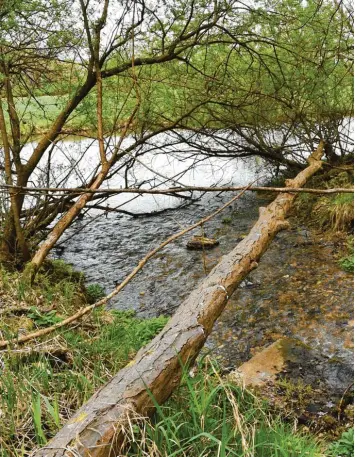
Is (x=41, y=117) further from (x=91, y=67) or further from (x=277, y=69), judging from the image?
(x=277, y=69)

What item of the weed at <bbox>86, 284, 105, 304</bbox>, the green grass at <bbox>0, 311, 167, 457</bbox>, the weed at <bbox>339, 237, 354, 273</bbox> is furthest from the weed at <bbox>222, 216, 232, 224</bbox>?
the green grass at <bbox>0, 311, 167, 457</bbox>

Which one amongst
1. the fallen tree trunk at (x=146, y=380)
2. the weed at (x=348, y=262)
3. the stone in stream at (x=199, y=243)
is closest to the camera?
the fallen tree trunk at (x=146, y=380)

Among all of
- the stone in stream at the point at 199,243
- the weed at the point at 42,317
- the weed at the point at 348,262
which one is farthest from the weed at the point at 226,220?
the weed at the point at 42,317

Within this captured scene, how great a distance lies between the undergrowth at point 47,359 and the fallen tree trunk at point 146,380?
9.0 inches

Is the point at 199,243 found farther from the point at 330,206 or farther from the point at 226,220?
the point at 330,206

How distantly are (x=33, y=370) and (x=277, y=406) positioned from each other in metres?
1.88

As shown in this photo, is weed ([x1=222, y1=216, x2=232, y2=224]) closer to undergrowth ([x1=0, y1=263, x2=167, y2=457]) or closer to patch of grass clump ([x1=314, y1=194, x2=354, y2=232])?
patch of grass clump ([x1=314, y1=194, x2=354, y2=232])

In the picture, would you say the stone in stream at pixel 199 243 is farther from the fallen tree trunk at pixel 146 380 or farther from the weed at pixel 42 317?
the weed at pixel 42 317

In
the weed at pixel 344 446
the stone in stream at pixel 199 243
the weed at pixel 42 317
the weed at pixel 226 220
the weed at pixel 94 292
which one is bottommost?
the weed at pixel 344 446

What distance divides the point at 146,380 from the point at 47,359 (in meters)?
0.76

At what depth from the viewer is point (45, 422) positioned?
2078mm

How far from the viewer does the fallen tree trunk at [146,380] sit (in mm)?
1712

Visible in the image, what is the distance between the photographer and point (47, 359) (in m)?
2.58

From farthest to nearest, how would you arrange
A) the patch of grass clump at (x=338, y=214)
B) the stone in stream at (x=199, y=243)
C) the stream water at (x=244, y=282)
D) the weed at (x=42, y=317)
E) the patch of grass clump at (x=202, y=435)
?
the stone in stream at (x=199, y=243) < the patch of grass clump at (x=338, y=214) < the stream water at (x=244, y=282) < the weed at (x=42, y=317) < the patch of grass clump at (x=202, y=435)
